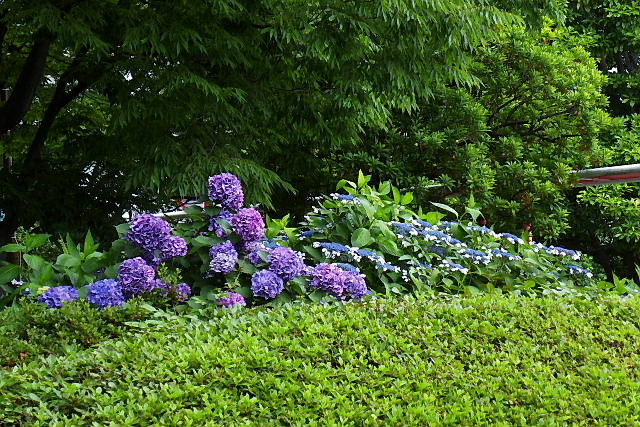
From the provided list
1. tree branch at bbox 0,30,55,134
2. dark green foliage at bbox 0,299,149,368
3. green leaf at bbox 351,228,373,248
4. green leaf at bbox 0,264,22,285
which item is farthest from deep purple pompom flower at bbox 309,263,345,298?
tree branch at bbox 0,30,55,134

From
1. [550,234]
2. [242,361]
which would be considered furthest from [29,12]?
[550,234]

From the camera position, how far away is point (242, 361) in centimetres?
279

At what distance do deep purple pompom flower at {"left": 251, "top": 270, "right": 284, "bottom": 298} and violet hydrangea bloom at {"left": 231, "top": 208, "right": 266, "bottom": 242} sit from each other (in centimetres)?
21

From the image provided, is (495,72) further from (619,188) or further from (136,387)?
(136,387)

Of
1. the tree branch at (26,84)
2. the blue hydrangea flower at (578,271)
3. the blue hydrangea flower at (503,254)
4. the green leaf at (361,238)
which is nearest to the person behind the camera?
the green leaf at (361,238)

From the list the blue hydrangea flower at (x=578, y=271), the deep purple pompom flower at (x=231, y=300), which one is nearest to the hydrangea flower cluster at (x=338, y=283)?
the deep purple pompom flower at (x=231, y=300)

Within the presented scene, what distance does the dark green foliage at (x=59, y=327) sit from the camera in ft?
10.0

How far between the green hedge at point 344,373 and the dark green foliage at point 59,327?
0.13 meters

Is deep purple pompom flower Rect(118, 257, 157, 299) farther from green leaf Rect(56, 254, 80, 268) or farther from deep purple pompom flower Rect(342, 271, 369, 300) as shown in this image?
deep purple pompom flower Rect(342, 271, 369, 300)

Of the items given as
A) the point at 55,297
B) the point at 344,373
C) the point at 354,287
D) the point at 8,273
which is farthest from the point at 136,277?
the point at 344,373

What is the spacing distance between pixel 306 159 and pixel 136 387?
16.2ft

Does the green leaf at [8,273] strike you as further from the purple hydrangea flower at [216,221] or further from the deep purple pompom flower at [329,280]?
the deep purple pompom flower at [329,280]

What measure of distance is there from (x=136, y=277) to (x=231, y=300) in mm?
442

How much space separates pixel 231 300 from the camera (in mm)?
3539
